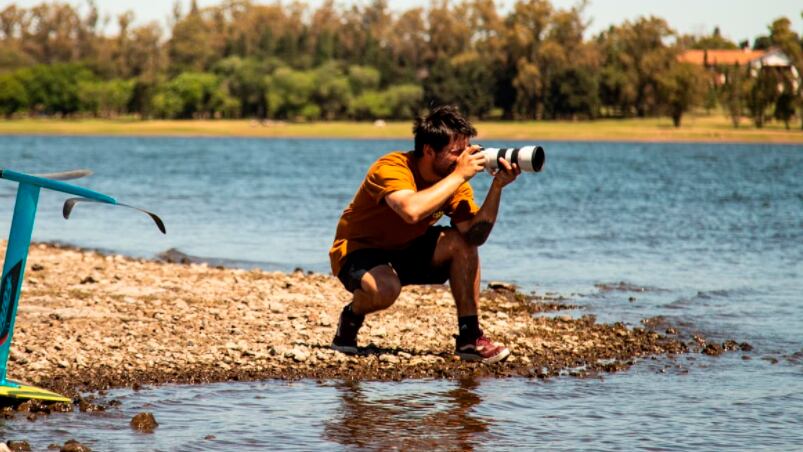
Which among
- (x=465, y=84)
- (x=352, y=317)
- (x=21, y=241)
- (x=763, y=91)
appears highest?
(x=763, y=91)

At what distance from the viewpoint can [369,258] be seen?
821 cm

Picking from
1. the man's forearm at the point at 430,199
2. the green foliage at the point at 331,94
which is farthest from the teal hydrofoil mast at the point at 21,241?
the green foliage at the point at 331,94

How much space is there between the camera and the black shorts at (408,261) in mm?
8211

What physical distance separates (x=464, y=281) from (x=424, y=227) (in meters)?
0.48

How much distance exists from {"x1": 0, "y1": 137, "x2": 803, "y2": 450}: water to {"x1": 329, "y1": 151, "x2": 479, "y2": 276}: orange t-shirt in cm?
97

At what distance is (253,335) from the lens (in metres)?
9.46

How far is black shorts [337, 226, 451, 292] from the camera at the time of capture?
8211 millimetres

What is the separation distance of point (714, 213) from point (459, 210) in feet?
74.2

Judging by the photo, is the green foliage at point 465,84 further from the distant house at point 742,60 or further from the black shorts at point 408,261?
the black shorts at point 408,261

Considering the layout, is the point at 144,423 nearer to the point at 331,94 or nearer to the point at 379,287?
the point at 379,287

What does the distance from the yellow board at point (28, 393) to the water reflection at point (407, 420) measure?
1.63 m

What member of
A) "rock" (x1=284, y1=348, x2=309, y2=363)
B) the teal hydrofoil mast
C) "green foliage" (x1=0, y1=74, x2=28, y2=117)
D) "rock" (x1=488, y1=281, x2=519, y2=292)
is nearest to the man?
"rock" (x1=284, y1=348, x2=309, y2=363)

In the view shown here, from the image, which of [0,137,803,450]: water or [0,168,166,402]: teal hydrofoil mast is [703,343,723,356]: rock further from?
[0,168,166,402]: teal hydrofoil mast

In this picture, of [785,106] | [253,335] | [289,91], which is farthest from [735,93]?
[253,335]
